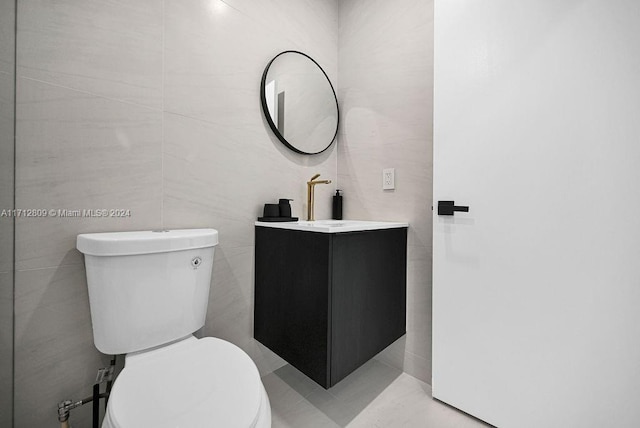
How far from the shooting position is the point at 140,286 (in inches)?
32.5

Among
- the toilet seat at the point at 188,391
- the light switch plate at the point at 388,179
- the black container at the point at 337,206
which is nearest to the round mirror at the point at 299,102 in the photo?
the black container at the point at 337,206

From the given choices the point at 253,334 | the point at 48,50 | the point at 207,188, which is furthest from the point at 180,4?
the point at 253,334

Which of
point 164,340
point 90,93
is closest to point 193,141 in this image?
point 90,93

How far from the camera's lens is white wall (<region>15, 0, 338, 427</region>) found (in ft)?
2.62

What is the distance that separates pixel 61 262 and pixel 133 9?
908 mm

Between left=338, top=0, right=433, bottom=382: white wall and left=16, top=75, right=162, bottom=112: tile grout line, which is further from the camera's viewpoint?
left=338, top=0, right=433, bottom=382: white wall

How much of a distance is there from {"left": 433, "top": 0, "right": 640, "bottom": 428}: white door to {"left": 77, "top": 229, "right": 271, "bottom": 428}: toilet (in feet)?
2.82

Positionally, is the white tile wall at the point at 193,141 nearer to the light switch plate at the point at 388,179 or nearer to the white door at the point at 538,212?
the light switch plate at the point at 388,179

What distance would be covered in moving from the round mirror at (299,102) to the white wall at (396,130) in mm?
124

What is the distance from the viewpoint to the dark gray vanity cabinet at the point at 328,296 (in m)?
0.98

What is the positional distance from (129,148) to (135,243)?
1.26 ft

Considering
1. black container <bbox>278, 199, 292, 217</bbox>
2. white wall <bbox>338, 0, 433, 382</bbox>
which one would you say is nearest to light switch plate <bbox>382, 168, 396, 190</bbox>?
white wall <bbox>338, 0, 433, 382</bbox>

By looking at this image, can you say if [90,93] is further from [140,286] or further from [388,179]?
[388,179]

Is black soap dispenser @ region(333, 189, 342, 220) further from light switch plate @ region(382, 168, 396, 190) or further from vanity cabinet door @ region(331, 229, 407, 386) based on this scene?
vanity cabinet door @ region(331, 229, 407, 386)
